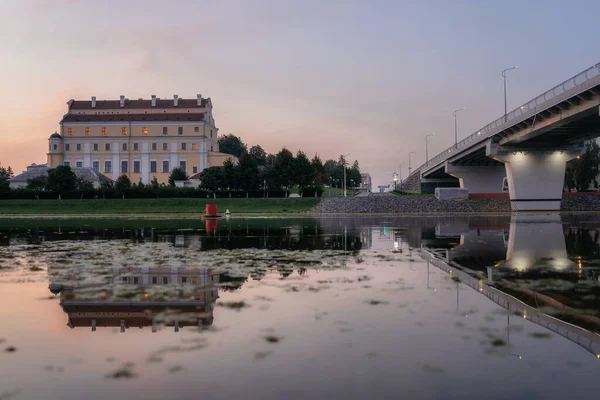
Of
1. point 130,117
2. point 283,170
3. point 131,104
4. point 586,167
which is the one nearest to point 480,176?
point 586,167

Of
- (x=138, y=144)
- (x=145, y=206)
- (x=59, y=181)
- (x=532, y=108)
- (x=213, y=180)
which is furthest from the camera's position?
(x=138, y=144)

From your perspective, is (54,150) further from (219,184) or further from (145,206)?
(145,206)

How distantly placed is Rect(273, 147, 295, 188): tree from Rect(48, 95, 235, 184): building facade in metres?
41.3

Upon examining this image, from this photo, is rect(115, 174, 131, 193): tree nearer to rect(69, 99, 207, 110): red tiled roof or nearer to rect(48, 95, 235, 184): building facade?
rect(48, 95, 235, 184): building facade

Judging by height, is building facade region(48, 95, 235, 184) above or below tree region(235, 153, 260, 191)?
above

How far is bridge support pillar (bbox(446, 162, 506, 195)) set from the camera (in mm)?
87812

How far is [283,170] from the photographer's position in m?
95.5

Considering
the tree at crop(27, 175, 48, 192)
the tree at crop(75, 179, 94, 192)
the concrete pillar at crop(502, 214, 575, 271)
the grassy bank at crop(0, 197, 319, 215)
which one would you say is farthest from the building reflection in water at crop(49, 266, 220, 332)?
the tree at crop(27, 175, 48, 192)

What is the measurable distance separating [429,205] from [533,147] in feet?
50.8

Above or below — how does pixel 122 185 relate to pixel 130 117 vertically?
below

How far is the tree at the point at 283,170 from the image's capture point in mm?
95438

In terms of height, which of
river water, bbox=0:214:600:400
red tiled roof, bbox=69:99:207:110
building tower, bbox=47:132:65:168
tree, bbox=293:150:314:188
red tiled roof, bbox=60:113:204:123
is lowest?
river water, bbox=0:214:600:400

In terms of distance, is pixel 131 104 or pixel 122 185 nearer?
pixel 122 185

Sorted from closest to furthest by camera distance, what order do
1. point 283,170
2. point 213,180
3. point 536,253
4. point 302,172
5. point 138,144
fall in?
1. point 536,253
2. point 283,170
3. point 302,172
4. point 213,180
5. point 138,144
